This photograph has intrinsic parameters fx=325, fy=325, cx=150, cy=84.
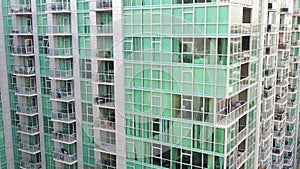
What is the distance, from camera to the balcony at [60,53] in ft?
77.4

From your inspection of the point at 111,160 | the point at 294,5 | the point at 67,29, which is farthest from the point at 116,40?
the point at 294,5

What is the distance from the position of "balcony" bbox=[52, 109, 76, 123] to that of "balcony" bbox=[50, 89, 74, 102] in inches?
42.2

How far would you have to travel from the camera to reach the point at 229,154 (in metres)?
18.0

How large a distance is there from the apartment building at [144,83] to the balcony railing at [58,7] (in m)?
0.08

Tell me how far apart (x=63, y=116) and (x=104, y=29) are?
25.1ft

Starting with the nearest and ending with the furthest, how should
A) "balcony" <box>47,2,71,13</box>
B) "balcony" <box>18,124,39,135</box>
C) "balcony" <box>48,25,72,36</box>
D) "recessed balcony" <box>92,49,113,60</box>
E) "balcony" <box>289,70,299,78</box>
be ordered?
"recessed balcony" <box>92,49,113,60</box> < "balcony" <box>47,2,71,13</box> < "balcony" <box>48,25,72,36</box> < "balcony" <box>18,124,39,135</box> < "balcony" <box>289,70,299,78</box>

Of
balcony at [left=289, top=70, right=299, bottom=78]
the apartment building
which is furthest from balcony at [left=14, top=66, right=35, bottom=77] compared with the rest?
balcony at [left=289, top=70, right=299, bottom=78]

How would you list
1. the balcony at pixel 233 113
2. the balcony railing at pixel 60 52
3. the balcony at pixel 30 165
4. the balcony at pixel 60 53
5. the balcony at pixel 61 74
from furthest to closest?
1. the balcony at pixel 30 165
2. the balcony at pixel 61 74
3. the balcony railing at pixel 60 52
4. the balcony at pixel 60 53
5. the balcony at pixel 233 113

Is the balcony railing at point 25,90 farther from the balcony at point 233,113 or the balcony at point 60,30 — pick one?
the balcony at point 233,113

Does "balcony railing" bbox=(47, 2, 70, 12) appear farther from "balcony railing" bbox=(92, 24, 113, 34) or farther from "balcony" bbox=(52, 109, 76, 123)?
"balcony" bbox=(52, 109, 76, 123)

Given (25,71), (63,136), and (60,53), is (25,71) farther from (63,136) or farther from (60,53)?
(63,136)

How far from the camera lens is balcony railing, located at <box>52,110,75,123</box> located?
A: 79.1ft

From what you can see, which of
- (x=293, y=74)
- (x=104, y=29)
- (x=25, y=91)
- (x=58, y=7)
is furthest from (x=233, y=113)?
(x=293, y=74)

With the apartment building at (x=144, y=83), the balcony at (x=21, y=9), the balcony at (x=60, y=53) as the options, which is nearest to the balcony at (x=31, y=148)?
the apartment building at (x=144, y=83)
